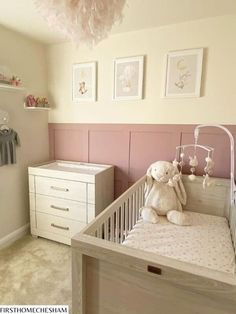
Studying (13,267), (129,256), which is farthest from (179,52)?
(13,267)

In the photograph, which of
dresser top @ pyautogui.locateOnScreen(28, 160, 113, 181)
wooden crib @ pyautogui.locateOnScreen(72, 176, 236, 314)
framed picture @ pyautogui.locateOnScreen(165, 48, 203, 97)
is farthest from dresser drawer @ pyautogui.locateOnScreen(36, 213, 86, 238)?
framed picture @ pyautogui.locateOnScreen(165, 48, 203, 97)

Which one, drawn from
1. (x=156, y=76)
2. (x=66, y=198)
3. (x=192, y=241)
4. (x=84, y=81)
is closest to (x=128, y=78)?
(x=156, y=76)

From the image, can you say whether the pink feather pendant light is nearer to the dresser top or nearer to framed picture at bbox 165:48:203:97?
framed picture at bbox 165:48:203:97

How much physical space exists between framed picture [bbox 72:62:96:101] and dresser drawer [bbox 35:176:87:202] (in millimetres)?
968

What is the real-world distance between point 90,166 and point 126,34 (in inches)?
56.3

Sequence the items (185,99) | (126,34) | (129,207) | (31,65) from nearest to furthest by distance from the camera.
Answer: (129,207) < (185,99) < (126,34) < (31,65)

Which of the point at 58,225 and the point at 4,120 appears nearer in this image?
the point at 4,120

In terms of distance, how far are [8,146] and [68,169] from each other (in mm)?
635

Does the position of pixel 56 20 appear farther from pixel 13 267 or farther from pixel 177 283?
pixel 13 267

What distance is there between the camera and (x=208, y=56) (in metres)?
1.90

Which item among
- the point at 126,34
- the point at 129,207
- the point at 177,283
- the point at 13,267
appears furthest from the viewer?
the point at 126,34

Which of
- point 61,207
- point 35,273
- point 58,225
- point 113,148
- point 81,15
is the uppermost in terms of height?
point 81,15

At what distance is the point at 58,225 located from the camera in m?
2.25

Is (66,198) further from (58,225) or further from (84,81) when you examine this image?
(84,81)
